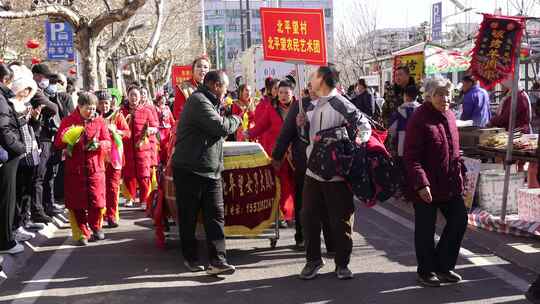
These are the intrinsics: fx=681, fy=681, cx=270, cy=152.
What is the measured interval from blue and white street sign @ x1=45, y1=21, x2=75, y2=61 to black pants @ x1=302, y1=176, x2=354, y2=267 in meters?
12.6

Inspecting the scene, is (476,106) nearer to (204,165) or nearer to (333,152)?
(333,152)

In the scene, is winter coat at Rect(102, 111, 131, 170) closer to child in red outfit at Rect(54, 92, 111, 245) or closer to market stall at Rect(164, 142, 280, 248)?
child in red outfit at Rect(54, 92, 111, 245)

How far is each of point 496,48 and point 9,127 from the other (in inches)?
210

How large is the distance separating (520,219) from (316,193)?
3.11m

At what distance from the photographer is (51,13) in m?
17.0

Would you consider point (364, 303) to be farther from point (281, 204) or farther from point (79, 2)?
point (79, 2)

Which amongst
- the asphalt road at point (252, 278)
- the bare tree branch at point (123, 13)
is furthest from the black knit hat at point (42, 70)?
the bare tree branch at point (123, 13)

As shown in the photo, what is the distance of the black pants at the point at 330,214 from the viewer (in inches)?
231

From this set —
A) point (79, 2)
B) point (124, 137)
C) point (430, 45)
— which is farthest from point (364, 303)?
point (79, 2)

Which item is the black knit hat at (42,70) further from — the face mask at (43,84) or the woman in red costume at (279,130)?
the woman in red costume at (279,130)

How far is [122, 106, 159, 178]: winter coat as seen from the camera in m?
9.90

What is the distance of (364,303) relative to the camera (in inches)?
210

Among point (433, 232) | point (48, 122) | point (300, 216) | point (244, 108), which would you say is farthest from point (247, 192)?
point (244, 108)

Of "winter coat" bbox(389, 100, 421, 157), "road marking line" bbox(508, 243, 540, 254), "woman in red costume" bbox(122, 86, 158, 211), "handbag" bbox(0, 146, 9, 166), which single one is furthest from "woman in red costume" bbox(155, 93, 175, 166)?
"road marking line" bbox(508, 243, 540, 254)
